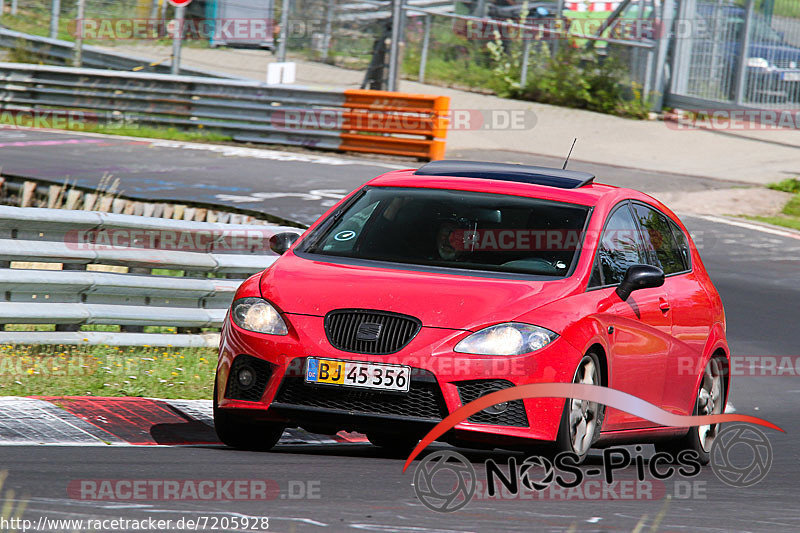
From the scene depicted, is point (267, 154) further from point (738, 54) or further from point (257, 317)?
point (257, 317)

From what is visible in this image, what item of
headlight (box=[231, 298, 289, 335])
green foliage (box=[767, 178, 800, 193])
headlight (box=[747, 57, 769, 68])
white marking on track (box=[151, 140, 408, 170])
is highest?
headlight (box=[747, 57, 769, 68])

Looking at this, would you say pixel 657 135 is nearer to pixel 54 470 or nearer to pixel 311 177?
pixel 311 177

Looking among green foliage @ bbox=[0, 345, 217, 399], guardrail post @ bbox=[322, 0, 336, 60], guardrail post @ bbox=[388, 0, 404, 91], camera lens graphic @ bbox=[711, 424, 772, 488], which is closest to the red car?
camera lens graphic @ bbox=[711, 424, 772, 488]

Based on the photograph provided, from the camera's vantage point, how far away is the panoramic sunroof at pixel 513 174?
7504 millimetres

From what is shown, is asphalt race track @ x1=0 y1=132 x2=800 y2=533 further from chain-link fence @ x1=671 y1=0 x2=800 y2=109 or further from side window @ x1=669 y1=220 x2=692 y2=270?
chain-link fence @ x1=671 y1=0 x2=800 y2=109

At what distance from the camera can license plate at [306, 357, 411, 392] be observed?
19.6ft

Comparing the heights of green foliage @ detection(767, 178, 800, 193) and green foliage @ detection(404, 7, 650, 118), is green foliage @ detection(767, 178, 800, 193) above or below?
below

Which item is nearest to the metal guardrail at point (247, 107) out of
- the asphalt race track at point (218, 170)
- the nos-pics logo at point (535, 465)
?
the asphalt race track at point (218, 170)

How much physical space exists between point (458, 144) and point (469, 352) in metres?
19.8

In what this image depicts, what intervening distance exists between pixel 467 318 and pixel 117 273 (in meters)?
3.92

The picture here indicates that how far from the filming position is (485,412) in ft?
19.7

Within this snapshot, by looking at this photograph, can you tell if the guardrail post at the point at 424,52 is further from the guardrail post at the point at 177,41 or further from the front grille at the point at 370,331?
the front grille at the point at 370,331

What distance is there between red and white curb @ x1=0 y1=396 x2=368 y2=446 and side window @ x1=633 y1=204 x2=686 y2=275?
205 centimetres

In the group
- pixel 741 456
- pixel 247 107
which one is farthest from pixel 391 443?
pixel 247 107
